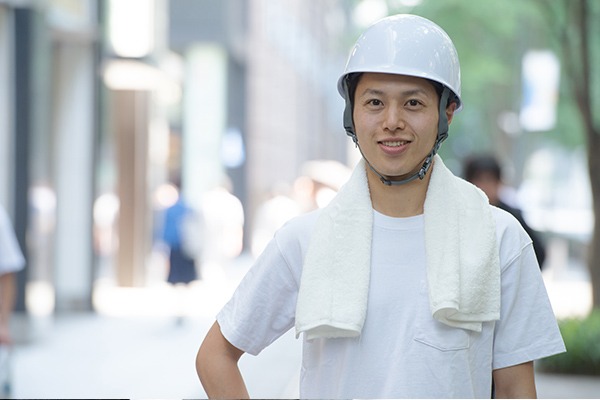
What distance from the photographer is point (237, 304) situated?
93.7 inches

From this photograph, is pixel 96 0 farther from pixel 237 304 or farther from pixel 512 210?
pixel 237 304

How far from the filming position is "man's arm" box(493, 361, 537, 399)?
2.28 m

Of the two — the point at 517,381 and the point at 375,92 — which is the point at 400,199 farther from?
the point at 517,381

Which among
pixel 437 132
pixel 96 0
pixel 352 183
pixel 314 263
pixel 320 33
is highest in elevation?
pixel 320 33

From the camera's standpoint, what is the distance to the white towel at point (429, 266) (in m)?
2.19

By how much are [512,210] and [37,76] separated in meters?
7.37

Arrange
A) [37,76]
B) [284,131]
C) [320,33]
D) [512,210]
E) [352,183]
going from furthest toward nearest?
[320,33], [284,131], [37,76], [512,210], [352,183]

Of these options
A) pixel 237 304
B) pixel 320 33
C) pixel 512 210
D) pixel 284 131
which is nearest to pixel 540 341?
pixel 237 304

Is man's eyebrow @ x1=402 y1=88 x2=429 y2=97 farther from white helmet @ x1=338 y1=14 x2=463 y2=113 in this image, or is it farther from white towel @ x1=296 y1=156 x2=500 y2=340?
white towel @ x1=296 y1=156 x2=500 y2=340

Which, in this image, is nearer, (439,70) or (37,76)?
(439,70)

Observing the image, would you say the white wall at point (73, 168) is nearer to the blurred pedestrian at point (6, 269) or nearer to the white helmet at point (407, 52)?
the blurred pedestrian at point (6, 269)

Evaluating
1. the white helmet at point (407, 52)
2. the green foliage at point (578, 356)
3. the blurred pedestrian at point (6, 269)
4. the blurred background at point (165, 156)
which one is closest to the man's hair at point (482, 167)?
the blurred background at point (165, 156)

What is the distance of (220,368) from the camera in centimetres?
234

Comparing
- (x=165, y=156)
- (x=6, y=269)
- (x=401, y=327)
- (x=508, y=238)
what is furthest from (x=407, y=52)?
(x=165, y=156)
